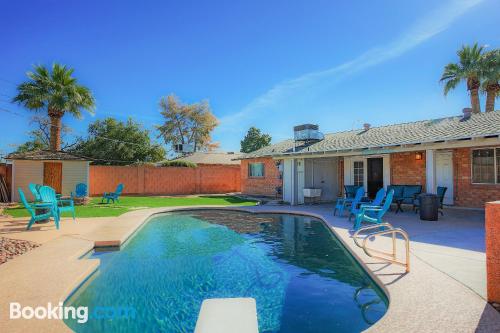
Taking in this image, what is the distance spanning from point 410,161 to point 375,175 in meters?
1.89

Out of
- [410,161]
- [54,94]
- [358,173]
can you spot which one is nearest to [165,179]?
[54,94]

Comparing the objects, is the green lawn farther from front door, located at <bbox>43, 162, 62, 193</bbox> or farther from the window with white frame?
the window with white frame

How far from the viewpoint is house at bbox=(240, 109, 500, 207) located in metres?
11.0

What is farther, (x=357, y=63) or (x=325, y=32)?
(x=357, y=63)

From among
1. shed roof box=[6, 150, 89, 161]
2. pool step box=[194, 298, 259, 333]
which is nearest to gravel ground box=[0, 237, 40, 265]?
pool step box=[194, 298, 259, 333]

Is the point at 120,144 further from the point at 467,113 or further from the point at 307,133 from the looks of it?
the point at 467,113

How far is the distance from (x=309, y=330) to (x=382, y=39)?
14.3m

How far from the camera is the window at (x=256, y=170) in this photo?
882 inches

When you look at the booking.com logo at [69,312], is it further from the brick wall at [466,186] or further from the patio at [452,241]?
the brick wall at [466,186]

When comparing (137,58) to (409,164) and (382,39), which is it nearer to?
(382,39)

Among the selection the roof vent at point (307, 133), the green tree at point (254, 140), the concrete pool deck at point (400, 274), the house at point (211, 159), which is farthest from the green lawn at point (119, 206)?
the green tree at point (254, 140)

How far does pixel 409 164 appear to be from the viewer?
1458cm

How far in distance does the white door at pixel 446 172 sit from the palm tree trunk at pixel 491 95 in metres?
13.9

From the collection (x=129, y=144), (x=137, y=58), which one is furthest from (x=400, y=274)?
(x=129, y=144)
